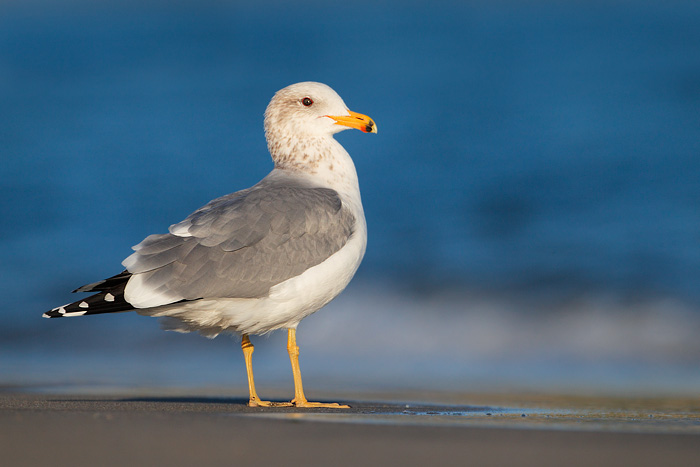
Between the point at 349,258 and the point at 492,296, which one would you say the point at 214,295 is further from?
the point at 492,296

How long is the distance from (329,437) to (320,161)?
3.20 metres

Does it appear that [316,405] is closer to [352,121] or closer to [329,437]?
[329,437]

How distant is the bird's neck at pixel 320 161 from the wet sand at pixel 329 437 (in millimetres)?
1961

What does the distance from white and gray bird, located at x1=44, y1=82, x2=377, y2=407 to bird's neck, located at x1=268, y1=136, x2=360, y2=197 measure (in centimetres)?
44

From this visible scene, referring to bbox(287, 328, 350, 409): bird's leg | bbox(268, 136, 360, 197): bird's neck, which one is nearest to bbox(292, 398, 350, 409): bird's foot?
bbox(287, 328, 350, 409): bird's leg

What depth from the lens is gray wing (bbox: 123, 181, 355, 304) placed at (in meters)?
5.61

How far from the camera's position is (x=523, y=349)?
8.83 meters

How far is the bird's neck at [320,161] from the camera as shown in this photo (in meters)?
6.63

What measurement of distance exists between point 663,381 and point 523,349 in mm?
1636

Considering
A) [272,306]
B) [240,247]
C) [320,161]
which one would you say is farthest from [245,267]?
[320,161]

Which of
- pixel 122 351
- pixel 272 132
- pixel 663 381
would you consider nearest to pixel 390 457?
pixel 272 132

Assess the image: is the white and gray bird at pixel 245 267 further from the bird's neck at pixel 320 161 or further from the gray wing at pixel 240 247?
the bird's neck at pixel 320 161

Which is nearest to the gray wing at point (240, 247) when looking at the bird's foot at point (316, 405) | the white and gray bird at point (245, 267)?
the white and gray bird at point (245, 267)

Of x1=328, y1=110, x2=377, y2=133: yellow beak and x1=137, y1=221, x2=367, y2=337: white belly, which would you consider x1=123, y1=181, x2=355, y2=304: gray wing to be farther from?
x1=328, y1=110, x2=377, y2=133: yellow beak
